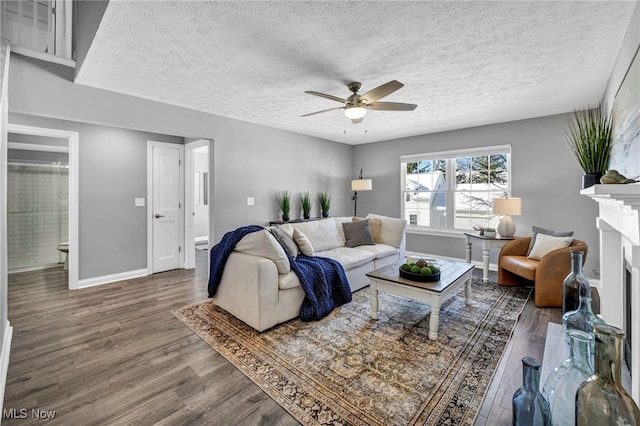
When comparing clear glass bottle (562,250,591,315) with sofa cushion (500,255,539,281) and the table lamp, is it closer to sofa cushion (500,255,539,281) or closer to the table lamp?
sofa cushion (500,255,539,281)

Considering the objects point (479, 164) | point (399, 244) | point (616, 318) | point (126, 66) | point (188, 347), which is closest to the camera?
point (616, 318)

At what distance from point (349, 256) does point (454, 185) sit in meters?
2.84

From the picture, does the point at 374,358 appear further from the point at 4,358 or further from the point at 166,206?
the point at 166,206

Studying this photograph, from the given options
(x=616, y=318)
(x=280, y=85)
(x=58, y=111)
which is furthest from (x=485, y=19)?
(x=58, y=111)

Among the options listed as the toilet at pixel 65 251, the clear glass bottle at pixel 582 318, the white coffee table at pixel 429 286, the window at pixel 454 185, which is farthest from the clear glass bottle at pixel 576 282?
the toilet at pixel 65 251

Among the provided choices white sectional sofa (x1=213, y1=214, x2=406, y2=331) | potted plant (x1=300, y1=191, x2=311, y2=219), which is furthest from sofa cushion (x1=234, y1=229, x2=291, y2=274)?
potted plant (x1=300, y1=191, x2=311, y2=219)

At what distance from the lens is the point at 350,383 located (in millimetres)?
1973

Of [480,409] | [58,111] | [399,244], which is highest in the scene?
[58,111]

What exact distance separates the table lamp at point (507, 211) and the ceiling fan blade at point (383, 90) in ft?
8.50

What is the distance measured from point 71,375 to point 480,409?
272 cm

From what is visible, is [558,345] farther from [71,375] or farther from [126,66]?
[126,66]

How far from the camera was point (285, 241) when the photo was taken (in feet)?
10.7

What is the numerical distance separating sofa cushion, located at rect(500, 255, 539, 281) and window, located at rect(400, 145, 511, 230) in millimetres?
1184

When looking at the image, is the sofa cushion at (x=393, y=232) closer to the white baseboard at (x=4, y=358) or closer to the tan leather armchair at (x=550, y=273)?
the tan leather armchair at (x=550, y=273)
